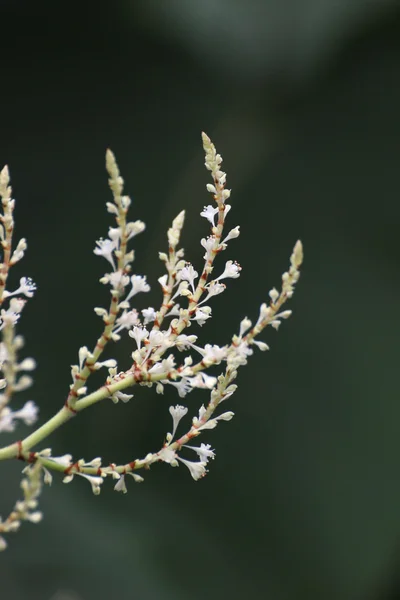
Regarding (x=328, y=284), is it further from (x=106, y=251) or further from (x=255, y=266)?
(x=106, y=251)

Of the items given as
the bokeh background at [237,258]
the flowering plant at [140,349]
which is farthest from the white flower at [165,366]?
the bokeh background at [237,258]

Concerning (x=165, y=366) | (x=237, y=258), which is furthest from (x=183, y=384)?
(x=237, y=258)

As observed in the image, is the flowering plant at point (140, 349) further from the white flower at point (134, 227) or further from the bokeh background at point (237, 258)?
the bokeh background at point (237, 258)

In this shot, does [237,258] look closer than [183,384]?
No

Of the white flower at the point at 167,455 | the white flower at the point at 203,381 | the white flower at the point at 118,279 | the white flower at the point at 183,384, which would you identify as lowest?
the white flower at the point at 167,455

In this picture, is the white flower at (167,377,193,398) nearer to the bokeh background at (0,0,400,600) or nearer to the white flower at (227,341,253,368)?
the white flower at (227,341,253,368)

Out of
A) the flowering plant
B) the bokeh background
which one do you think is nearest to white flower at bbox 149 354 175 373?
the flowering plant

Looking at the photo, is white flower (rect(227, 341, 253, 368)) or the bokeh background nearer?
white flower (rect(227, 341, 253, 368))

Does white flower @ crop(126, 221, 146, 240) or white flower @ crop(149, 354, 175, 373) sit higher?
white flower @ crop(126, 221, 146, 240)

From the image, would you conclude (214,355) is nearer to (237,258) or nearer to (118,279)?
(118,279)
